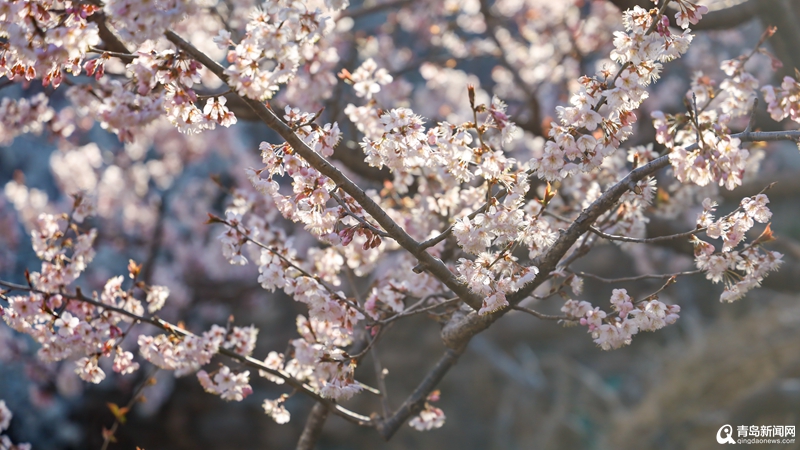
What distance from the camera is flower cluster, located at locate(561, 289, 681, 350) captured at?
6.49 ft

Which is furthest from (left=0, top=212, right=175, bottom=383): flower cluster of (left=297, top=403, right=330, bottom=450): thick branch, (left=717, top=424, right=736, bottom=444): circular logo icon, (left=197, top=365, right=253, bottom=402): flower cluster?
(left=717, top=424, right=736, bottom=444): circular logo icon

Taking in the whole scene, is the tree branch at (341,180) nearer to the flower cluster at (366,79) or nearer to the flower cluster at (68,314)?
the flower cluster at (366,79)

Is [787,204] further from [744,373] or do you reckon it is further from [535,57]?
[535,57]

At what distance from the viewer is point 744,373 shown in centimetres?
654

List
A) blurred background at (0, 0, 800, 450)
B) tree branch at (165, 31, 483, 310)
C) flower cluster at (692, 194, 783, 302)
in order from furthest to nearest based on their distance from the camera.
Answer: blurred background at (0, 0, 800, 450)
flower cluster at (692, 194, 783, 302)
tree branch at (165, 31, 483, 310)

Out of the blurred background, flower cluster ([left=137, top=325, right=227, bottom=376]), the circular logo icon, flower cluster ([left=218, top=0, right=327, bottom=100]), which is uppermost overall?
the blurred background

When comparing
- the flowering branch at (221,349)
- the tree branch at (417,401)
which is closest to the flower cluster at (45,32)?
the flowering branch at (221,349)

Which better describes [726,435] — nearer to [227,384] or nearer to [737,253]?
[737,253]

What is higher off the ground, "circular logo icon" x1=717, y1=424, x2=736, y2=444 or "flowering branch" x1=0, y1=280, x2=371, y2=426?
"circular logo icon" x1=717, y1=424, x2=736, y2=444

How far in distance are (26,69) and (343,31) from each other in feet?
12.8

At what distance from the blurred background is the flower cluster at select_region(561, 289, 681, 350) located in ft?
11.3

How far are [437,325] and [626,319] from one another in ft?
19.2

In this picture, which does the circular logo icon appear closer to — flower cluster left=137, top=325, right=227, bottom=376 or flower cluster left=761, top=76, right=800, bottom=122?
flower cluster left=761, top=76, right=800, bottom=122

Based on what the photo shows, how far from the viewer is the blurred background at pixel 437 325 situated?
21.0 ft
